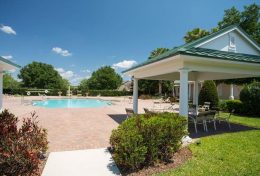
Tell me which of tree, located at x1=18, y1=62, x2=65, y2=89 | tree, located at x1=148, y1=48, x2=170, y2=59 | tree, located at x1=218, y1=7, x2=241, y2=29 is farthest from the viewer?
tree, located at x1=18, y1=62, x2=65, y2=89

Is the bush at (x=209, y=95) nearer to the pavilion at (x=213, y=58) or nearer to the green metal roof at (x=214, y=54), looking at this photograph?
the pavilion at (x=213, y=58)

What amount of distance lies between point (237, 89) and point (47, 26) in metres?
32.0

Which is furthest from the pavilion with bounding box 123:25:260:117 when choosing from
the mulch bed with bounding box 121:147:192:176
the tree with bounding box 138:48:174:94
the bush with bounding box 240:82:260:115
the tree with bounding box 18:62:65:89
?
the tree with bounding box 18:62:65:89

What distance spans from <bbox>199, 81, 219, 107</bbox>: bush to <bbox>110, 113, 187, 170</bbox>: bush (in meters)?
15.2

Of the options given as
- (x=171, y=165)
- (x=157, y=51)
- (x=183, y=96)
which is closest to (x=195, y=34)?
(x=157, y=51)

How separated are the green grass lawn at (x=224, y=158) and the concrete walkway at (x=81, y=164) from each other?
1640 mm

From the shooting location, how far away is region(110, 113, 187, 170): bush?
16.6ft

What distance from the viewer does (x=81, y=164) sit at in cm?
560

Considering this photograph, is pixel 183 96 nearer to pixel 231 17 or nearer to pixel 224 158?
pixel 224 158

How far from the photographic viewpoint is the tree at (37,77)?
65.8 metres

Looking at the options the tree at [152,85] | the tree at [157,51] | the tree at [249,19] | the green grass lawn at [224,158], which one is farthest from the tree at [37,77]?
the green grass lawn at [224,158]

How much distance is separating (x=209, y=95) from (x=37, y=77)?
2456 inches

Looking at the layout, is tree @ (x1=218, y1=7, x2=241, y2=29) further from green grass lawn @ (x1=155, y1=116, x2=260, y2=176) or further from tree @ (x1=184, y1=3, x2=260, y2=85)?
green grass lawn @ (x1=155, y1=116, x2=260, y2=176)

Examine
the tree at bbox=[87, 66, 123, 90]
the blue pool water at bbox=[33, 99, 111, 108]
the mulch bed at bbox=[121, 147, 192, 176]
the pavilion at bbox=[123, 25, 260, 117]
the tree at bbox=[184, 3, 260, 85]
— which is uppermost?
the tree at bbox=[184, 3, 260, 85]
